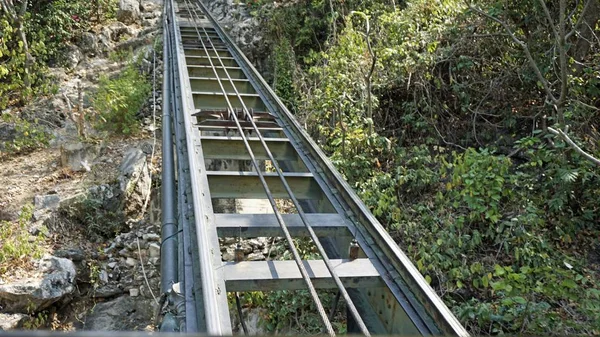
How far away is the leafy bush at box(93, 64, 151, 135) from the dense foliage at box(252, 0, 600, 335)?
3.51 m

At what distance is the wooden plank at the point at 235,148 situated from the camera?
5.44 metres

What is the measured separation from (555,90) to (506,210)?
195 cm

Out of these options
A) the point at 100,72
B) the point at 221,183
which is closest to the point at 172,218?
the point at 221,183

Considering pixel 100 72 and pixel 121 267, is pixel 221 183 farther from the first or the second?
pixel 100 72

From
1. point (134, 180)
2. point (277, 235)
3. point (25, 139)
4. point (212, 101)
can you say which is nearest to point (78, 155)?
point (134, 180)

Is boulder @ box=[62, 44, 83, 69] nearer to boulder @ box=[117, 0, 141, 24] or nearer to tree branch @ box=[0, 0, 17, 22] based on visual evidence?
tree branch @ box=[0, 0, 17, 22]

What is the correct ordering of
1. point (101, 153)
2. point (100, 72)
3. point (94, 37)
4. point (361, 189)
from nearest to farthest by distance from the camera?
point (361, 189) < point (101, 153) < point (100, 72) < point (94, 37)

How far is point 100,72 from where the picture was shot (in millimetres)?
11781

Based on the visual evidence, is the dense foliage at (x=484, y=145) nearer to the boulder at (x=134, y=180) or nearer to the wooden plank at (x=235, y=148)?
the wooden plank at (x=235, y=148)

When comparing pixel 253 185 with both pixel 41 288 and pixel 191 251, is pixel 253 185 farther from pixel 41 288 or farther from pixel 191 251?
pixel 41 288

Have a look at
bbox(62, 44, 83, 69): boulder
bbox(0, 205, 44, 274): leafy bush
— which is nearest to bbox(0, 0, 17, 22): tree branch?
bbox(62, 44, 83, 69): boulder

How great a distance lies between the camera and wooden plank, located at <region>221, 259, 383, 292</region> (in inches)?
123

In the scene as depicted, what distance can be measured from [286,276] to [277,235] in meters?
0.67

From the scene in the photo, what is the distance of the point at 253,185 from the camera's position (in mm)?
4723
